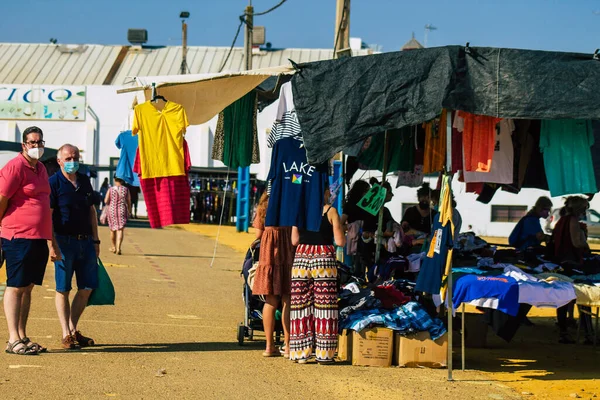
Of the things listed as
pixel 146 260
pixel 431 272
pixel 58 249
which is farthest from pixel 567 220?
pixel 146 260

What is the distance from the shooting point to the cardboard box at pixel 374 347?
9445mm

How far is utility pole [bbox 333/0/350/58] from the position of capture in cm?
1485

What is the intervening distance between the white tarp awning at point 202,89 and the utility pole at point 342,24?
4752 mm

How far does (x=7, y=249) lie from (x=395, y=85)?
12.7 ft

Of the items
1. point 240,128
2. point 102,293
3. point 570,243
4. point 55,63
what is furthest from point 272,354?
point 55,63

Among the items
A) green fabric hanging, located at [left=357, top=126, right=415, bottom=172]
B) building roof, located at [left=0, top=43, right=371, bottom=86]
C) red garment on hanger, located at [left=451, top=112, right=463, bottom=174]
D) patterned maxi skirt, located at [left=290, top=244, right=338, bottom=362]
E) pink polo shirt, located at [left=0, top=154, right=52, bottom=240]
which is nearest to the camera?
pink polo shirt, located at [left=0, top=154, right=52, bottom=240]

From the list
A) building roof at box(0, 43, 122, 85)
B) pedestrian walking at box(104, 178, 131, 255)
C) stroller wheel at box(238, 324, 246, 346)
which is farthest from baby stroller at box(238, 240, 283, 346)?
building roof at box(0, 43, 122, 85)

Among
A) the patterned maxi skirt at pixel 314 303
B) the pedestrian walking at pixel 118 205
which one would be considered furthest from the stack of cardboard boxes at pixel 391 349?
the pedestrian walking at pixel 118 205

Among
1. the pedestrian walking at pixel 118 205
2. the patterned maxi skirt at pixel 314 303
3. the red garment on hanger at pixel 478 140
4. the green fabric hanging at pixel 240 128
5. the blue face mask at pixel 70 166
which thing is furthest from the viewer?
the pedestrian walking at pixel 118 205

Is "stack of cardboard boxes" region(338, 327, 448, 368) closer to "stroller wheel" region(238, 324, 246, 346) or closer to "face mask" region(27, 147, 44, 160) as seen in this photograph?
"stroller wheel" region(238, 324, 246, 346)

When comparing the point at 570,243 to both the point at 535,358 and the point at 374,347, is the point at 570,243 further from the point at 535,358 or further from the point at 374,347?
the point at 374,347

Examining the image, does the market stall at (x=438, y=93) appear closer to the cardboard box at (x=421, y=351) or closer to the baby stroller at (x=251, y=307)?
the cardboard box at (x=421, y=351)

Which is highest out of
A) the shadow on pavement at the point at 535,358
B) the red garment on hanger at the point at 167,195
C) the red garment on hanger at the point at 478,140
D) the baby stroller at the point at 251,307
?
the red garment on hanger at the point at 478,140

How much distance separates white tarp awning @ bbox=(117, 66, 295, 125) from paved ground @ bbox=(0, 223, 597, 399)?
8.17ft
